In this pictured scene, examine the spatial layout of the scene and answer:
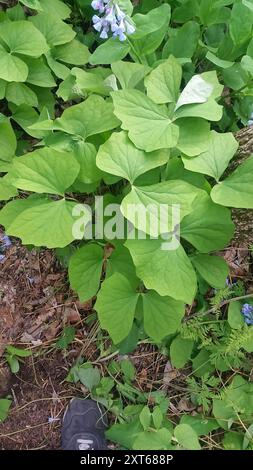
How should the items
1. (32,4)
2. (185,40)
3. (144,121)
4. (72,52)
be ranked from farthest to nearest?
(72,52) → (185,40) → (32,4) → (144,121)

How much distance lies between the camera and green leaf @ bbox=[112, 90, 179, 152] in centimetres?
165

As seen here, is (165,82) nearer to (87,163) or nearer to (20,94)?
(87,163)

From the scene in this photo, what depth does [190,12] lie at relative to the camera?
2.17 metres

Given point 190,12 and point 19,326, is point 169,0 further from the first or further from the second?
point 19,326

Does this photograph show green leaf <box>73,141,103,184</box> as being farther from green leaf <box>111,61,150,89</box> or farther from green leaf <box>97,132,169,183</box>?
green leaf <box>111,61,150,89</box>

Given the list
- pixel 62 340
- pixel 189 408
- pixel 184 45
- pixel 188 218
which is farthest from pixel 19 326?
pixel 184 45

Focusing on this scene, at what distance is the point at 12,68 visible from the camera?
6.43 feet

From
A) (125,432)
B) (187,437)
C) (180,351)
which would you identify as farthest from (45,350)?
(187,437)

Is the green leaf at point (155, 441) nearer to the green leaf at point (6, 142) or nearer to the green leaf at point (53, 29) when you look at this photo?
the green leaf at point (6, 142)

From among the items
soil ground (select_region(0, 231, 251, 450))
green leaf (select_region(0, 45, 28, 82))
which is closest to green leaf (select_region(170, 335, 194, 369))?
soil ground (select_region(0, 231, 251, 450))

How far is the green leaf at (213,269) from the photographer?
185 cm

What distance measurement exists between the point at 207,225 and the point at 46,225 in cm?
58

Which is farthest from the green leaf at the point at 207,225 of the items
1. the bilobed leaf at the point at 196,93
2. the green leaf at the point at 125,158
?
the bilobed leaf at the point at 196,93
